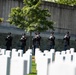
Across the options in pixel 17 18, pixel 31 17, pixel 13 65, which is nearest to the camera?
pixel 13 65

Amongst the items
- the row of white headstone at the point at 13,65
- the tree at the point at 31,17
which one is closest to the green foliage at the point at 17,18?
the tree at the point at 31,17

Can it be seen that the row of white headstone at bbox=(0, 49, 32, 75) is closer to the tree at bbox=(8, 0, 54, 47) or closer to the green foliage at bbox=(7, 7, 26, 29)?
the tree at bbox=(8, 0, 54, 47)

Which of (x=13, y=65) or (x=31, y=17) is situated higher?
(x=31, y=17)

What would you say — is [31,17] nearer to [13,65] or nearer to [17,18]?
[17,18]

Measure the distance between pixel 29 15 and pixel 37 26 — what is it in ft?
4.04

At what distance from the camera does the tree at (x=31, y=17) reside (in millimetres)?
29047

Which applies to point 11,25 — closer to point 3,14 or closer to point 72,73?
point 3,14

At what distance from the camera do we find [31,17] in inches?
1167

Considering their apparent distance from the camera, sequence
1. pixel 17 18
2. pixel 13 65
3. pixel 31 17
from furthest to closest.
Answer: pixel 31 17 → pixel 17 18 → pixel 13 65

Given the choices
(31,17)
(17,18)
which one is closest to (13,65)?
(17,18)

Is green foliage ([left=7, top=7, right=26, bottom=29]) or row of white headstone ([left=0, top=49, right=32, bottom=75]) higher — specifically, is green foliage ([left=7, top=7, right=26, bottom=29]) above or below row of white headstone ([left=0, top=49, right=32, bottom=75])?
above

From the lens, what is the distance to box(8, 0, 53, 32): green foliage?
29.0m

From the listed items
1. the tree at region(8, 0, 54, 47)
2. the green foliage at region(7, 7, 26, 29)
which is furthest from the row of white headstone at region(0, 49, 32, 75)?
the green foliage at region(7, 7, 26, 29)

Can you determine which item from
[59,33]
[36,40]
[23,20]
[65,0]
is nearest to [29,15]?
[23,20]
